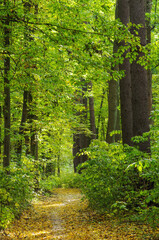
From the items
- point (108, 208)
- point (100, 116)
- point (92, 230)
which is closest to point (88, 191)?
point (108, 208)

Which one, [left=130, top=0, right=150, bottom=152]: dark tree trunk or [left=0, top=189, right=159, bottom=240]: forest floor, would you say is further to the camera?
[left=130, top=0, right=150, bottom=152]: dark tree trunk

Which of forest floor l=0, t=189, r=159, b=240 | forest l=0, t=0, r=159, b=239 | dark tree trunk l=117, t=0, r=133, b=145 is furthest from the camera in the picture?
dark tree trunk l=117, t=0, r=133, b=145

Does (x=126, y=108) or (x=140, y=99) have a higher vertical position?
(x=140, y=99)

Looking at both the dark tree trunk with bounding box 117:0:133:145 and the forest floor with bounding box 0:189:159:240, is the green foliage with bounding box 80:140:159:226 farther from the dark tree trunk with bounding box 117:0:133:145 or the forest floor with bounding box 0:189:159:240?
the dark tree trunk with bounding box 117:0:133:145

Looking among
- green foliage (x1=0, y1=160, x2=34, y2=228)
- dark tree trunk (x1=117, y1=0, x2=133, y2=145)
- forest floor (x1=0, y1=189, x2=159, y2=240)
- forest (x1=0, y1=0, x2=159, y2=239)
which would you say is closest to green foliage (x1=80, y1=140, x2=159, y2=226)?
forest (x1=0, y1=0, x2=159, y2=239)

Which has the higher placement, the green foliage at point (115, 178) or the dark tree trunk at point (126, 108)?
the dark tree trunk at point (126, 108)

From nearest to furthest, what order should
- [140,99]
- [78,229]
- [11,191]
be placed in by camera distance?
[11,191], [78,229], [140,99]

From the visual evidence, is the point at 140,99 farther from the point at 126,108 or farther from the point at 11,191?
the point at 11,191

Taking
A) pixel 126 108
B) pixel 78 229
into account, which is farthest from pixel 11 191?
pixel 126 108

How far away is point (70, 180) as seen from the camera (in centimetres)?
2680

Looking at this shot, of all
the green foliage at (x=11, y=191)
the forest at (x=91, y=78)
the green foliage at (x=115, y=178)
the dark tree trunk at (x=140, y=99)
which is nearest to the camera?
the green foliage at (x=11, y=191)

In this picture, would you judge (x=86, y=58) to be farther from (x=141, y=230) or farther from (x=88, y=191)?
(x=88, y=191)

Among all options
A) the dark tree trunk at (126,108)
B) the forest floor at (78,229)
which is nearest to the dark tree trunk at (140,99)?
the dark tree trunk at (126,108)

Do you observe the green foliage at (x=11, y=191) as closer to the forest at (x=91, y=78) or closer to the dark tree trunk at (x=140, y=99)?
the forest at (x=91, y=78)
